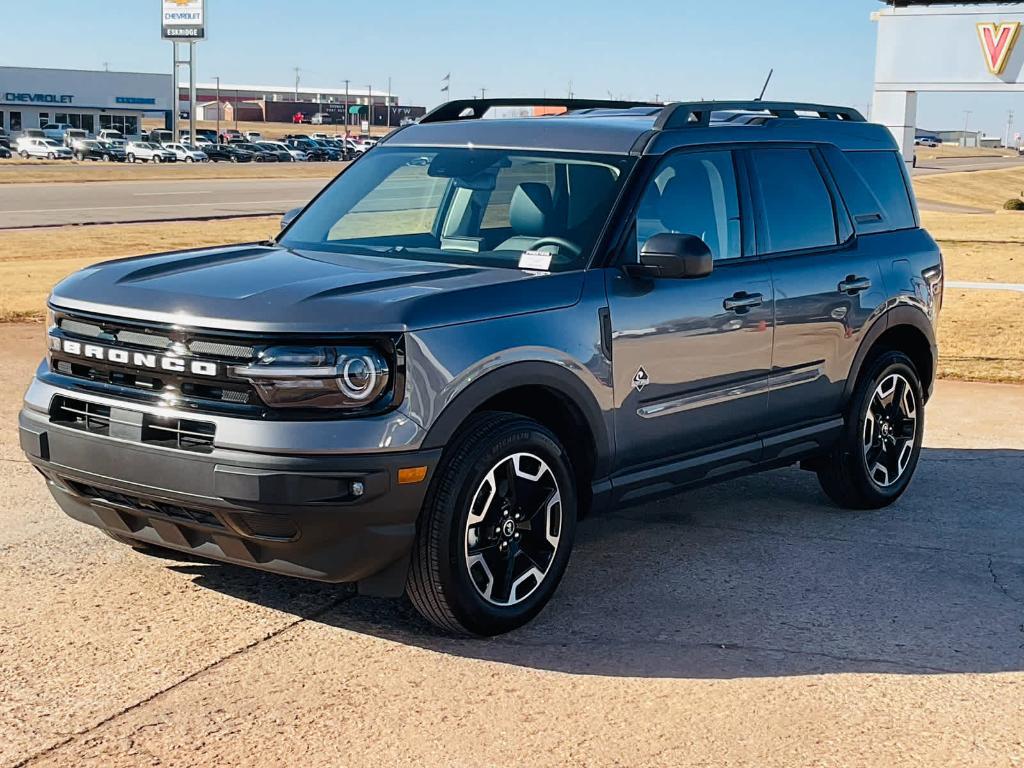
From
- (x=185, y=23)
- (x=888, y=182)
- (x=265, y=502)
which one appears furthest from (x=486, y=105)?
(x=185, y=23)

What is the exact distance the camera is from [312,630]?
511 cm

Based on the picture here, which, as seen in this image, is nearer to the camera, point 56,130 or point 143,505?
point 143,505

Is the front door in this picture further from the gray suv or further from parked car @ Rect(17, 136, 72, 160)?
parked car @ Rect(17, 136, 72, 160)

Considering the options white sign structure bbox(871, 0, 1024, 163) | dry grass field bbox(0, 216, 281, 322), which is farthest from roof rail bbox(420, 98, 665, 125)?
white sign structure bbox(871, 0, 1024, 163)

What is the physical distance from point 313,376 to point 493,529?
37.9 inches

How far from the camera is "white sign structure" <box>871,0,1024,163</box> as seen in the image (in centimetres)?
2775

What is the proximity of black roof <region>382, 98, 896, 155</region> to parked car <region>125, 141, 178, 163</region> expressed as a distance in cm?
7881

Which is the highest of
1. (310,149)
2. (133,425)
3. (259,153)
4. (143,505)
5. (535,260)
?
(310,149)

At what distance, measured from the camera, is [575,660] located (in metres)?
4.91

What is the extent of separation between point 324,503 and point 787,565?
8.29 feet

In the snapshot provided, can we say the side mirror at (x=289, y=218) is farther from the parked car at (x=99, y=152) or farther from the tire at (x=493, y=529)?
the parked car at (x=99, y=152)

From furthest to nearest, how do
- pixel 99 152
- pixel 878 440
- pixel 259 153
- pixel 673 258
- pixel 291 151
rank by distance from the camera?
pixel 291 151 < pixel 259 153 < pixel 99 152 < pixel 878 440 < pixel 673 258

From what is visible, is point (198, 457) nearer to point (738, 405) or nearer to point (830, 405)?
point (738, 405)

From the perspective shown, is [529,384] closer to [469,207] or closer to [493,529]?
[493,529]
